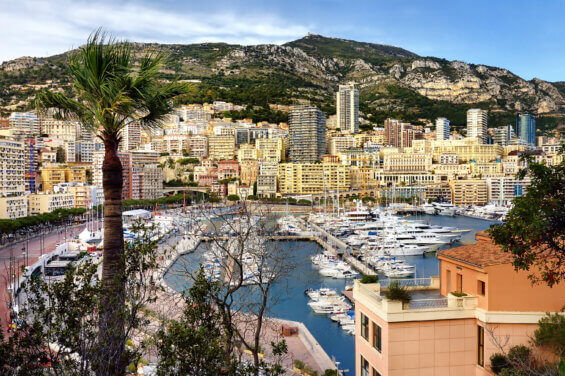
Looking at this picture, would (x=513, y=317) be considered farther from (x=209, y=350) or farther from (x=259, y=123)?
(x=259, y=123)

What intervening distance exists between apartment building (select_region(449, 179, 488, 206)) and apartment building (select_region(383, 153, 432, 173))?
44.3ft

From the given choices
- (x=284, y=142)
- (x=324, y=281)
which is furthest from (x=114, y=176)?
(x=284, y=142)

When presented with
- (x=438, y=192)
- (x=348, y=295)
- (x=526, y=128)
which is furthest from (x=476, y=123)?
(x=348, y=295)

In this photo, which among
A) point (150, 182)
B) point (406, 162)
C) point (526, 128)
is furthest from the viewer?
point (526, 128)

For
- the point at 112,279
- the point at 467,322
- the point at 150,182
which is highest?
the point at 112,279

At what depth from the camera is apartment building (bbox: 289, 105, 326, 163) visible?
84812 mm

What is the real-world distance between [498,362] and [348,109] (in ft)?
332

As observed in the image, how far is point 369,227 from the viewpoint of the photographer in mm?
41906

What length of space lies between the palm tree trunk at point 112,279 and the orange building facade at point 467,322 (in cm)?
334

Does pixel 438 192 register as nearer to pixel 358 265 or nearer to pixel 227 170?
pixel 227 170

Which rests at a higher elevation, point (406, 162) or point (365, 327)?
point (406, 162)

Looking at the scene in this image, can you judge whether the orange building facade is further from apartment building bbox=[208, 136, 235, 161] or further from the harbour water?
apartment building bbox=[208, 136, 235, 161]

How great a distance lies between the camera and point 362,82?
5369 inches

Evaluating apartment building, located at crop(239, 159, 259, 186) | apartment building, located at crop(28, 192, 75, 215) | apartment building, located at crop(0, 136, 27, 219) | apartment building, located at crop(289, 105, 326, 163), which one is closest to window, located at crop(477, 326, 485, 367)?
apartment building, located at crop(0, 136, 27, 219)
